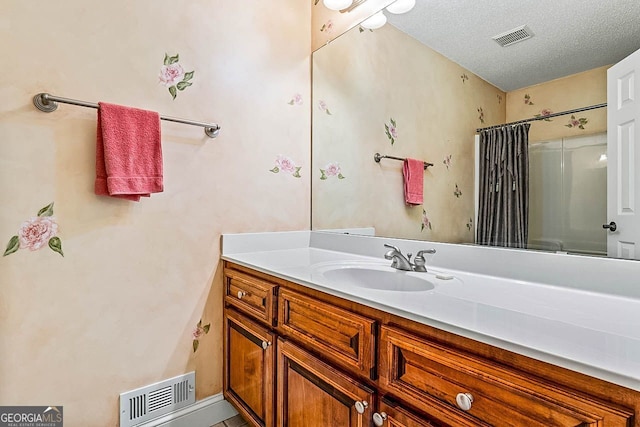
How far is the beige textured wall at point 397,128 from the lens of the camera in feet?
4.29

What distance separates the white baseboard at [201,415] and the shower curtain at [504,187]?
53.6 inches

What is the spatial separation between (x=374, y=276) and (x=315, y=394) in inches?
19.3

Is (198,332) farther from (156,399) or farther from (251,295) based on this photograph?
(251,295)

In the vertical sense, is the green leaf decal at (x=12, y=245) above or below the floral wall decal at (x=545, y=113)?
below

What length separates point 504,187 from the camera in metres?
1.18

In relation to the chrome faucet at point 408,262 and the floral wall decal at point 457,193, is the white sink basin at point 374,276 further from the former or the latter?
the floral wall decal at point 457,193

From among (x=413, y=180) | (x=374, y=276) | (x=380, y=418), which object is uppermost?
(x=413, y=180)

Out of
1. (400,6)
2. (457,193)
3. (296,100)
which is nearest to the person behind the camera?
(457,193)

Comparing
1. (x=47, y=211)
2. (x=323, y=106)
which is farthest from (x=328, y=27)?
(x=47, y=211)

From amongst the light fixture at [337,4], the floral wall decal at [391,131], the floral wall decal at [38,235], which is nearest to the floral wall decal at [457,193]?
the floral wall decal at [391,131]

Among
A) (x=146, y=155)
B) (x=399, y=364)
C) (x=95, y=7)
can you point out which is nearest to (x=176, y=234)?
(x=146, y=155)

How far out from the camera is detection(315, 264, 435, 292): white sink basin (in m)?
1.21

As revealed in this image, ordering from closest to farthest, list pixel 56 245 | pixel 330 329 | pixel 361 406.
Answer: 1. pixel 361 406
2. pixel 330 329
3. pixel 56 245

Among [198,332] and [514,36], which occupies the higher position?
[514,36]
